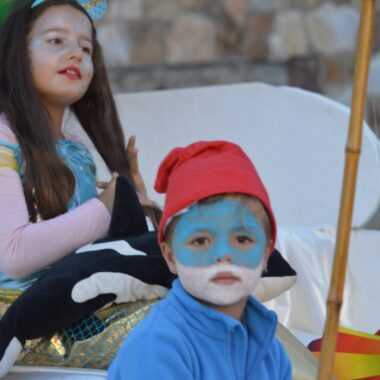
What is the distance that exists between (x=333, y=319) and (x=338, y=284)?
0.05 meters

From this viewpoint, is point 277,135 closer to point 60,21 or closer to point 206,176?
point 60,21

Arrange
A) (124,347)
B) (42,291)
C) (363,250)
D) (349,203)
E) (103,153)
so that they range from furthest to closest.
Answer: (363,250), (103,153), (42,291), (124,347), (349,203)

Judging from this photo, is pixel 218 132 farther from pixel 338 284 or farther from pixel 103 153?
pixel 338 284

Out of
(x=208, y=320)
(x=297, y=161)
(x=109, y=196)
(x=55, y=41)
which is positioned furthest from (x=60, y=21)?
(x=297, y=161)

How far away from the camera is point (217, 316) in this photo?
1.36 m

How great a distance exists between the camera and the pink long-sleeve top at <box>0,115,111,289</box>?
178 cm

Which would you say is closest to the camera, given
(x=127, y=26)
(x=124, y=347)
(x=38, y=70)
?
(x=124, y=347)

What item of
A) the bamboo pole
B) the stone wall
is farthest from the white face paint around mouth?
the stone wall

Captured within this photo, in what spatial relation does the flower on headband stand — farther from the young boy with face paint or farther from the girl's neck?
the young boy with face paint

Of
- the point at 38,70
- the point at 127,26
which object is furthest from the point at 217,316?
the point at 127,26

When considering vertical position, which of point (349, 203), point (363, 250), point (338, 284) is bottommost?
point (363, 250)

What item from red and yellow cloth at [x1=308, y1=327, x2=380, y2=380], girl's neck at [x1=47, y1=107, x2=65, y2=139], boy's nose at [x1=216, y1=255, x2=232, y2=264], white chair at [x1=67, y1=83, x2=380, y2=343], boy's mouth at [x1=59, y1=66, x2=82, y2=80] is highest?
boy's mouth at [x1=59, y1=66, x2=82, y2=80]

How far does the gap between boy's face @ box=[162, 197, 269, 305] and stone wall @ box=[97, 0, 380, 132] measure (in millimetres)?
2749

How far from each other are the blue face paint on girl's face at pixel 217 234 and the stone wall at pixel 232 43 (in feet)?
9.02
